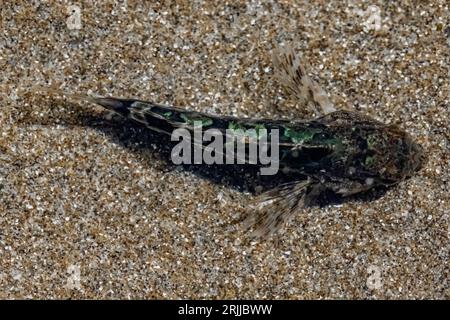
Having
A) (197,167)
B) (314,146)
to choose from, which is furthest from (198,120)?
(314,146)

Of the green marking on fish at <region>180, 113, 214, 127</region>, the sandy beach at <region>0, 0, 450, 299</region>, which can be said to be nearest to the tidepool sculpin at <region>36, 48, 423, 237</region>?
the green marking on fish at <region>180, 113, 214, 127</region>

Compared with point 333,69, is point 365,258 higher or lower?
lower

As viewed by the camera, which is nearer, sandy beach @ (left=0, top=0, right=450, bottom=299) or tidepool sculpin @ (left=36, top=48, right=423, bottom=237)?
tidepool sculpin @ (left=36, top=48, right=423, bottom=237)

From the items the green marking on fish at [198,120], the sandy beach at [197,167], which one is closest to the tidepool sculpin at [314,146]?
the green marking on fish at [198,120]

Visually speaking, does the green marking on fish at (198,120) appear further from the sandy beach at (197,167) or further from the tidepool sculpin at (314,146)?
the sandy beach at (197,167)

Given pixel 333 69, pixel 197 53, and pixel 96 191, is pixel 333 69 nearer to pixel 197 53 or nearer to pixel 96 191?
pixel 197 53

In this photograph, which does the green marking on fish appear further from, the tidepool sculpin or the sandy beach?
the sandy beach

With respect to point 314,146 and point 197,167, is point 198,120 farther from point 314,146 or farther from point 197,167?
point 314,146
